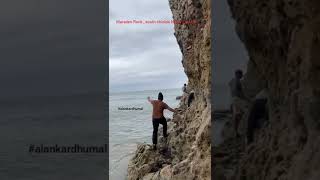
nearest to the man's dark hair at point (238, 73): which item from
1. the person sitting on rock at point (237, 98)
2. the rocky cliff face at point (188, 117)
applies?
the person sitting on rock at point (237, 98)

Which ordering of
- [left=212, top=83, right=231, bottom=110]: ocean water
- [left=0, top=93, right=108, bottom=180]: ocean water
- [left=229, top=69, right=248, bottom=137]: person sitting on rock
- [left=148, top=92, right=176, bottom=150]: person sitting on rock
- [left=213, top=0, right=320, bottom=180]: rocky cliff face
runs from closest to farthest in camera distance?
[left=213, top=0, right=320, bottom=180]: rocky cliff face < [left=229, top=69, right=248, bottom=137]: person sitting on rock < [left=212, top=83, right=231, bottom=110]: ocean water < [left=0, top=93, right=108, bottom=180]: ocean water < [left=148, top=92, right=176, bottom=150]: person sitting on rock

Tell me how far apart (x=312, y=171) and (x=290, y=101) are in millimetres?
775

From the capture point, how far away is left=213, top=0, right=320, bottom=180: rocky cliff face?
316 centimetres

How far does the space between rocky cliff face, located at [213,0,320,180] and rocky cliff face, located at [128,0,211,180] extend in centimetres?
194

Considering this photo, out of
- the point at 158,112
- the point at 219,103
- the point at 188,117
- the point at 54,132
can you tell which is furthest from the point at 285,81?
the point at 188,117

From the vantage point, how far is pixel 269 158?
399 centimetres

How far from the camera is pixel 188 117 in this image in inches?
313

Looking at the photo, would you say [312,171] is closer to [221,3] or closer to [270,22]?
[270,22]

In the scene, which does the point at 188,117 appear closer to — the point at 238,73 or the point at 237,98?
the point at 237,98

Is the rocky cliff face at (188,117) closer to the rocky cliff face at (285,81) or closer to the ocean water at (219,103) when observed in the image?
the ocean water at (219,103)

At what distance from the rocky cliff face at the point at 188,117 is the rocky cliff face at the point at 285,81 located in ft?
6.37

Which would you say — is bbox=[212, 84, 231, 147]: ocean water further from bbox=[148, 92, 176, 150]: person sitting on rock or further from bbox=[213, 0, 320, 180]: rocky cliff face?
bbox=[148, 92, 176, 150]: person sitting on rock

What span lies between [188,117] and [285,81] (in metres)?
4.22

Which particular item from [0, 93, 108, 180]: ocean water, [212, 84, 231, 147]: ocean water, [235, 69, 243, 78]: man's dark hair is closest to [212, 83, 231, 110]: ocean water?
[212, 84, 231, 147]: ocean water
